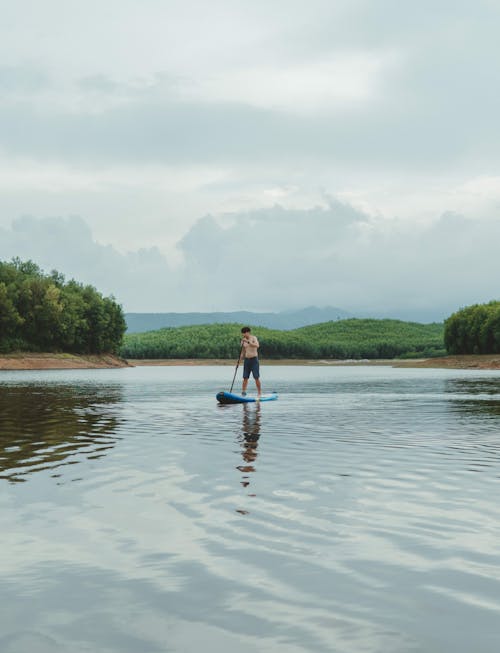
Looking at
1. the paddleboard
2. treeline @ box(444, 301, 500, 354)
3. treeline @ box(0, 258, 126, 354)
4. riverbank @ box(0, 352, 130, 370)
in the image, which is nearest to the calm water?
the paddleboard

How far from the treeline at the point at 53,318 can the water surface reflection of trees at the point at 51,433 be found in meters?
99.0

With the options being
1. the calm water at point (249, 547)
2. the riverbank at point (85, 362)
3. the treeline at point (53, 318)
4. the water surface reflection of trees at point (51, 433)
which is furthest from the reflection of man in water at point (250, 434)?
the treeline at point (53, 318)

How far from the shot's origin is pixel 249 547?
8.62 metres

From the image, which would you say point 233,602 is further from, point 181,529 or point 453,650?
point 181,529

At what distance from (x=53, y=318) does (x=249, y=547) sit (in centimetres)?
13259

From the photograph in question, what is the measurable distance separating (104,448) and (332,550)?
10.2 meters

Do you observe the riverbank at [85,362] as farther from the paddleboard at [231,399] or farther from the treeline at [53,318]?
the paddleboard at [231,399]

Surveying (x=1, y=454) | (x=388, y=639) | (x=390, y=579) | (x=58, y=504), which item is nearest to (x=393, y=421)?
(x=1, y=454)

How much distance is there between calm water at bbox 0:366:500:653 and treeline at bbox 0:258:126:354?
117 m

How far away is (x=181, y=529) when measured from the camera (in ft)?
31.1

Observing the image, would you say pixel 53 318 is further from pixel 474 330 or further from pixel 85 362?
pixel 474 330

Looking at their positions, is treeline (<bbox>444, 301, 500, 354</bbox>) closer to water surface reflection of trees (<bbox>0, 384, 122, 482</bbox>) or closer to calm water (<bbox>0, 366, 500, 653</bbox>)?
water surface reflection of trees (<bbox>0, 384, 122, 482</bbox>)

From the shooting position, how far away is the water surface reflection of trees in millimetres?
15281

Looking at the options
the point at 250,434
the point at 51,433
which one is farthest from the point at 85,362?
the point at 250,434
